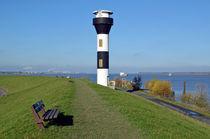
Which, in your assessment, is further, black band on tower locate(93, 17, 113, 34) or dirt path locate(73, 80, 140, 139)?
black band on tower locate(93, 17, 113, 34)

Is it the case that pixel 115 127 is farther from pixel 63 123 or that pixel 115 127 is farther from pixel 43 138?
pixel 43 138

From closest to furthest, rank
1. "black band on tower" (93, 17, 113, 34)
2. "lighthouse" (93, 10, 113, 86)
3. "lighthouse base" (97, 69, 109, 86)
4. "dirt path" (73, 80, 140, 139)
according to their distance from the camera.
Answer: "dirt path" (73, 80, 140, 139) → "black band on tower" (93, 17, 113, 34) → "lighthouse" (93, 10, 113, 86) → "lighthouse base" (97, 69, 109, 86)

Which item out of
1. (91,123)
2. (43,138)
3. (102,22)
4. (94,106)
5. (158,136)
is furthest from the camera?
(102,22)

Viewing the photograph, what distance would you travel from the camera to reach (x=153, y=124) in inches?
470

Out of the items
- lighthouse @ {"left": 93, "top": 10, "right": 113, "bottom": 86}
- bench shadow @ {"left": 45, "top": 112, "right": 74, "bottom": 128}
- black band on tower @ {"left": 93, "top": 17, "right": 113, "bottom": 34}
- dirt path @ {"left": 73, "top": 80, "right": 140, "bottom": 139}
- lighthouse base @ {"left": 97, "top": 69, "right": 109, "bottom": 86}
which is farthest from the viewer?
lighthouse base @ {"left": 97, "top": 69, "right": 109, "bottom": 86}

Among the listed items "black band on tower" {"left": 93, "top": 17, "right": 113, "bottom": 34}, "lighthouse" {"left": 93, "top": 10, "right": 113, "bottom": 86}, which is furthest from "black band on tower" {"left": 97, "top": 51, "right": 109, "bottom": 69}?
"black band on tower" {"left": 93, "top": 17, "right": 113, "bottom": 34}

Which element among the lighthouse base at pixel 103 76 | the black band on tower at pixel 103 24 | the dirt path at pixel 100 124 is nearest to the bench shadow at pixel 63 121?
the dirt path at pixel 100 124

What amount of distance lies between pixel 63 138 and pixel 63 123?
1.60m

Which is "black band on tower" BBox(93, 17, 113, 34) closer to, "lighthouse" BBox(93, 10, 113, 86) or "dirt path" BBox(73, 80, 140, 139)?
"lighthouse" BBox(93, 10, 113, 86)

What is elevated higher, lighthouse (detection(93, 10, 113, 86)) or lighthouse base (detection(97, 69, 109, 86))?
lighthouse (detection(93, 10, 113, 86))

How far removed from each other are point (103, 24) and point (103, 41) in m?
2.67

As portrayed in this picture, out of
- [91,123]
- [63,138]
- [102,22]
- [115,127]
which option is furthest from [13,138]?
[102,22]

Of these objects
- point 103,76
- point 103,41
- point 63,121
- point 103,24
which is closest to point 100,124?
point 63,121

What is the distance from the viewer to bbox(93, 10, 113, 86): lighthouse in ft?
113
